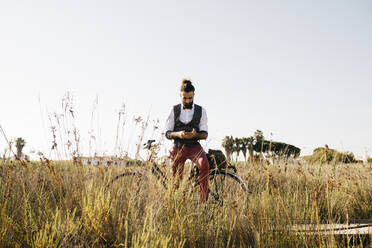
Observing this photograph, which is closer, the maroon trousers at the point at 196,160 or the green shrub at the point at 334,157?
the green shrub at the point at 334,157

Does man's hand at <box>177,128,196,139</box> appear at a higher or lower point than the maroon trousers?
higher

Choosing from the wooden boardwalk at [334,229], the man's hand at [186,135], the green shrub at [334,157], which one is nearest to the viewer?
the green shrub at [334,157]

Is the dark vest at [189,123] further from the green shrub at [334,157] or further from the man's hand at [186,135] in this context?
the green shrub at [334,157]

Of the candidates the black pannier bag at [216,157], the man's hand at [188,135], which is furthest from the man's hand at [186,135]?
the black pannier bag at [216,157]

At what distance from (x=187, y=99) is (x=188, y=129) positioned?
42 centimetres

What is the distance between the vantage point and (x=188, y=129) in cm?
426

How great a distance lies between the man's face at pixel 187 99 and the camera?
424cm

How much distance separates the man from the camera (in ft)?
13.2

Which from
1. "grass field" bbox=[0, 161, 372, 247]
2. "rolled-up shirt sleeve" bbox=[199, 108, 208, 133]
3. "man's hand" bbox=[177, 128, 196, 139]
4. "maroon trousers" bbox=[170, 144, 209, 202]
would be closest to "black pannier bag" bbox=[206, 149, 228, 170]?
"maroon trousers" bbox=[170, 144, 209, 202]

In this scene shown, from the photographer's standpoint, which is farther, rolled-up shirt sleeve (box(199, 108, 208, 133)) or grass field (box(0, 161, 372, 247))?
rolled-up shirt sleeve (box(199, 108, 208, 133))

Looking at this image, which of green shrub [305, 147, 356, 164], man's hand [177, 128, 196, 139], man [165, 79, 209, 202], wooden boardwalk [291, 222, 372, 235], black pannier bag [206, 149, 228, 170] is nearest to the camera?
green shrub [305, 147, 356, 164]

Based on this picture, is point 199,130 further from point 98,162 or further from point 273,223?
point 273,223

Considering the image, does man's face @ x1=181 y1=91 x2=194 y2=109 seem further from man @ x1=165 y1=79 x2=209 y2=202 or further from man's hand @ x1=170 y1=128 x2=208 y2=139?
man's hand @ x1=170 y1=128 x2=208 y2=139

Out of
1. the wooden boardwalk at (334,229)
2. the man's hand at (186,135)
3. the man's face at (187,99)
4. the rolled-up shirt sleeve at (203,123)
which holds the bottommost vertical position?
the wooden boardwalk at (334,229)
